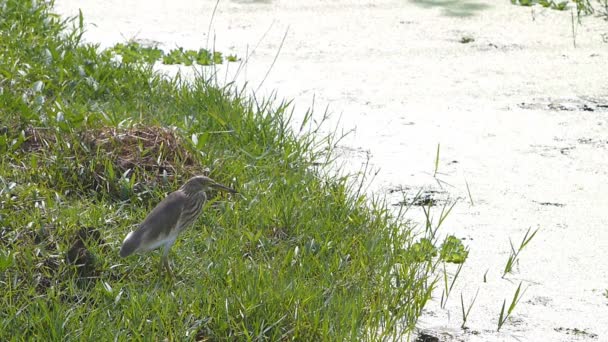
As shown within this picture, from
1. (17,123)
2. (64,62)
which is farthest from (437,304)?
(64,62)

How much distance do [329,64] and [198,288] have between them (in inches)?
91.4

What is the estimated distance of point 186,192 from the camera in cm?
289

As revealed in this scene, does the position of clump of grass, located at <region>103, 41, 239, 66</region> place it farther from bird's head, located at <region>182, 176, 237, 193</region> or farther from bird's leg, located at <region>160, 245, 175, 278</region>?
bird's leg, located at <region>160, 245, 175, 278</region>

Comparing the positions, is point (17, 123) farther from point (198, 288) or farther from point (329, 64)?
point (329, 64)

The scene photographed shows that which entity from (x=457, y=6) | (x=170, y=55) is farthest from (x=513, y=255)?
(x=457, y=6)

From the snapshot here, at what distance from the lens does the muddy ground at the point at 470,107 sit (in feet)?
10.0

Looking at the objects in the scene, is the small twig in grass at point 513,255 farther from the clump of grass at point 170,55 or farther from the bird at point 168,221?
the clump of grass at point 170,55

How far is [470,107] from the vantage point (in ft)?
14.4

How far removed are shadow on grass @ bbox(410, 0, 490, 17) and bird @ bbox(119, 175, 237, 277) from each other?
2.96 metres

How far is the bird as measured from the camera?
105 inches

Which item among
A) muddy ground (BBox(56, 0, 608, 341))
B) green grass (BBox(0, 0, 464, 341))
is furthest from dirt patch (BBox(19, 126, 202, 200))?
muddy ground (BBox(56, 0, 608, 341))

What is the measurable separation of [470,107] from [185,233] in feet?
5.68

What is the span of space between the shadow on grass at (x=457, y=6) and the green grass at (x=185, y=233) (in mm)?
1741

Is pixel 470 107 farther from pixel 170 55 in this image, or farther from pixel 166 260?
pixel 166 260
